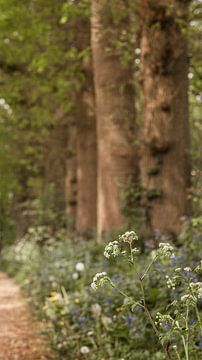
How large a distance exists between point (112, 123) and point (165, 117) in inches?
120

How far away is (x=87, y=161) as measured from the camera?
1380cm

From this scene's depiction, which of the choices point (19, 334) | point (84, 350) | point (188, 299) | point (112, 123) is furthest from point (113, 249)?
point (112, 123)

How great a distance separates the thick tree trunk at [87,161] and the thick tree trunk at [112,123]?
82.4 inches

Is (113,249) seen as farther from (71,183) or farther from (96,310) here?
(71,183)

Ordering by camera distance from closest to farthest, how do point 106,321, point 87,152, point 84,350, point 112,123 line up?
1. point 84,350
2. point 106,321
3. point 112,123
4. point 87,152

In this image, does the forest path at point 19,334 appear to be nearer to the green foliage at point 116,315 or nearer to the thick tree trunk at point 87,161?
the green foliage at point 116,315

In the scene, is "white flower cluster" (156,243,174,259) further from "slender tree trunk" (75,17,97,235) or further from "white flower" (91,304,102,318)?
"slender tree trunk" (75,17,97,235)

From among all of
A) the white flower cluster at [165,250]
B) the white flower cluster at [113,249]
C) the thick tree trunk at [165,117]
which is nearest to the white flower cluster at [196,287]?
the white flower cluster at [165,250]

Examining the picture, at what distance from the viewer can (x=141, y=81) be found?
338 inches

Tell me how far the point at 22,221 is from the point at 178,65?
52.6ft

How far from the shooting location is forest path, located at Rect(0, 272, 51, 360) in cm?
654

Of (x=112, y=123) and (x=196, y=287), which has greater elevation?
(x=112, y=123)

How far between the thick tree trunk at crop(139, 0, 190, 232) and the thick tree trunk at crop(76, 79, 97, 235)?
5217mm

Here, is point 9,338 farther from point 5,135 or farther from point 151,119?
point 5,135
